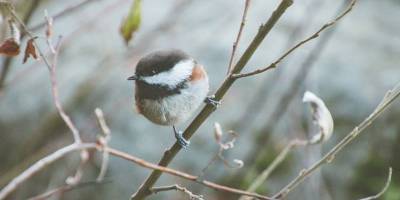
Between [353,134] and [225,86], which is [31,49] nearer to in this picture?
[225,86]

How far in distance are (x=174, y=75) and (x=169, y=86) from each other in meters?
0.04

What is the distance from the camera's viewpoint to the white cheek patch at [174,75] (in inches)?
79.8

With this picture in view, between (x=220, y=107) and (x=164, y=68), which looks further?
(x=220, y=107)

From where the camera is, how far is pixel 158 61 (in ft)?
6.59

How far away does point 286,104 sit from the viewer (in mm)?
3170

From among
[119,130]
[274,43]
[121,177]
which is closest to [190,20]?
[274,43]

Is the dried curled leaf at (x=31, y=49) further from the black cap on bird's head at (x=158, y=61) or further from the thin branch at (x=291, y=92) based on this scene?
the thin branch at (x=291, y=92)

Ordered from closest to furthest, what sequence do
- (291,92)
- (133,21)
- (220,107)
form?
(133,21)
(291,92)
(220,107)

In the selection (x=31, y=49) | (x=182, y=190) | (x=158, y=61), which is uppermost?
(x=31, y=49)

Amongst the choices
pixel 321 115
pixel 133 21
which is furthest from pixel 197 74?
pixel 321 115

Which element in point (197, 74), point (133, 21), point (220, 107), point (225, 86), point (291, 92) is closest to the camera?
point (225, 86)

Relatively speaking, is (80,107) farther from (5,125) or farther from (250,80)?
(250,80)

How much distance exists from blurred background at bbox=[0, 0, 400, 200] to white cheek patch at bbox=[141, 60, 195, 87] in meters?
1.09

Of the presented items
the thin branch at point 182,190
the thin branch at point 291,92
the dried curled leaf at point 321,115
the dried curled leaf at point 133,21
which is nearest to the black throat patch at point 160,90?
the dried curled leaf at point 133,21
